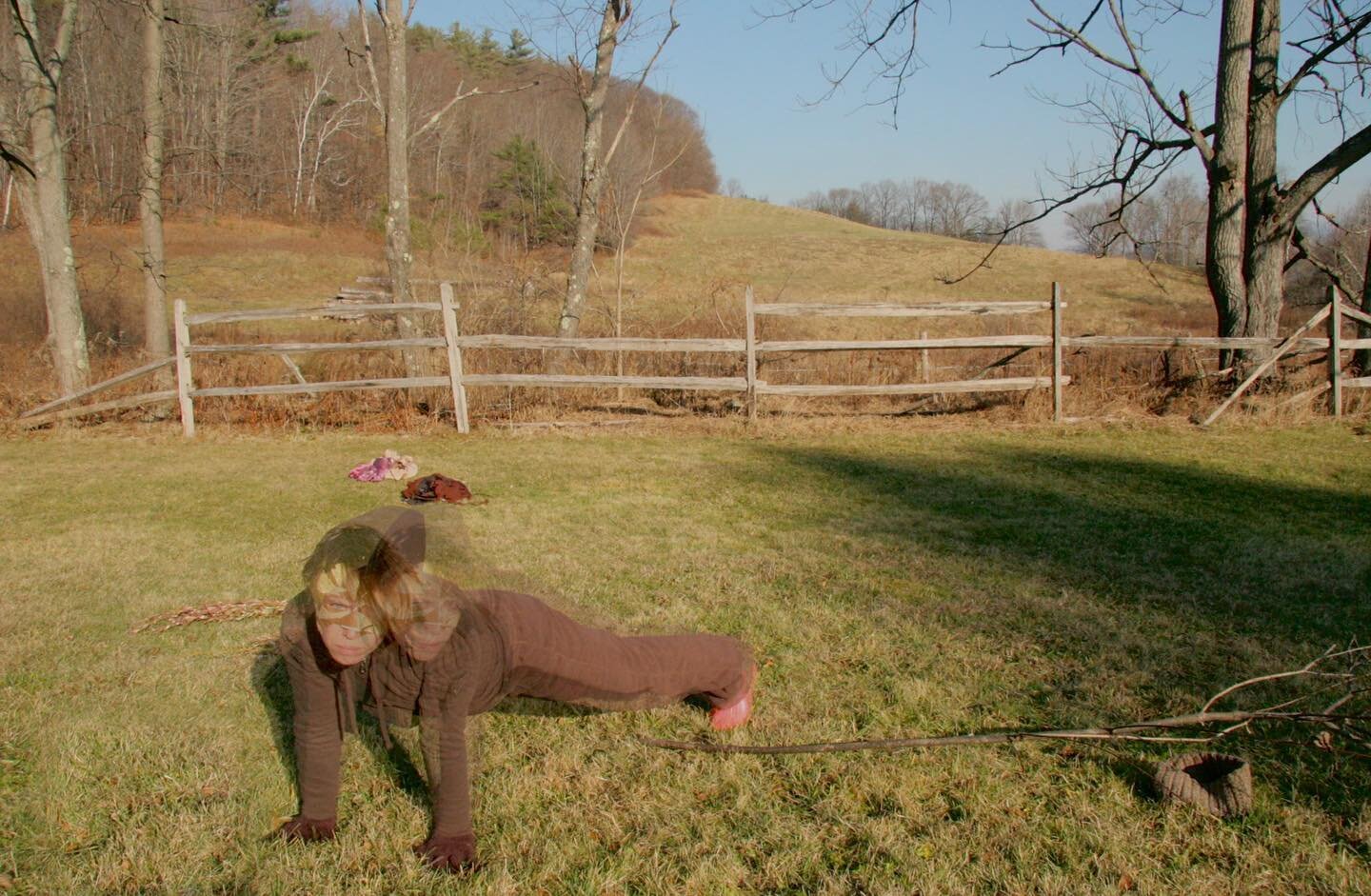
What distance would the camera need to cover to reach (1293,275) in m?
33.0

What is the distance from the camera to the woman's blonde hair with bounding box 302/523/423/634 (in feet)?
7.75

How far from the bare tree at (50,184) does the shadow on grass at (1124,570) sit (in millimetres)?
9163

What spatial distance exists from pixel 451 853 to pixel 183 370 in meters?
9.92

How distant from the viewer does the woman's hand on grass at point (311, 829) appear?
2.63 metres

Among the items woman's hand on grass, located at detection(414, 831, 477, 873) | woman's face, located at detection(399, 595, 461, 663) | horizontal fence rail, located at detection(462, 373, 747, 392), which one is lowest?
woman's hand on grass, located at detection(414, 831, 477, 873)

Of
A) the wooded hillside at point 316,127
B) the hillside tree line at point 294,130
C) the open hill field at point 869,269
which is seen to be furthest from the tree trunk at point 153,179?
the open hill field at point 869,269

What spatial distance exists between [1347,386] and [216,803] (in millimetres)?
12375

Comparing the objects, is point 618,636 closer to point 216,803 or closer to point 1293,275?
point 216,803

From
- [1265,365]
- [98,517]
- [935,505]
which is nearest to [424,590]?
[935,505]

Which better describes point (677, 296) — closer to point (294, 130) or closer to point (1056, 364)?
point (1056, 364)

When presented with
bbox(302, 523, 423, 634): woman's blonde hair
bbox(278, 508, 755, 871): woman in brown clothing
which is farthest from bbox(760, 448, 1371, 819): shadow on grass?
bbox(302, 523, 423, 634): woman's blonde hair

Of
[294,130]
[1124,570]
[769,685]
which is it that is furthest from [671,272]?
[769,685]

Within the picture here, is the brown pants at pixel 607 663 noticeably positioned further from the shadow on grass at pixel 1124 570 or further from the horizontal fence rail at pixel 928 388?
the horizontal fence rail at pixel 928 388

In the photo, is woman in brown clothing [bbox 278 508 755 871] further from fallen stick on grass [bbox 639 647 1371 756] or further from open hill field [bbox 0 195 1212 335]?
open hill field [bbox 0 195 1212 335]
